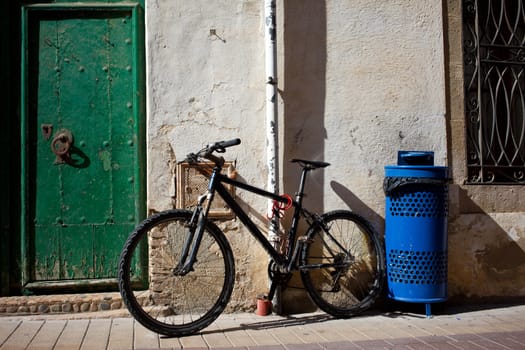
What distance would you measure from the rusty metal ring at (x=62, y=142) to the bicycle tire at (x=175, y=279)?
3.28 ft

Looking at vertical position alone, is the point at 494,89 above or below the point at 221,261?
above

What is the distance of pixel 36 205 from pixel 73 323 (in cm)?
105

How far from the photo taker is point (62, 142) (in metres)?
4.93

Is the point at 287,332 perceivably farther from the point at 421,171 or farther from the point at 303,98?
the point at 303,98

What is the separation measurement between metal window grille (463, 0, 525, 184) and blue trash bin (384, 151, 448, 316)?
873mm

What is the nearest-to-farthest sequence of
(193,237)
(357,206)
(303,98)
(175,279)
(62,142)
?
(193,237) → (175,279) → (62,142) → (303,98) → (357,206)

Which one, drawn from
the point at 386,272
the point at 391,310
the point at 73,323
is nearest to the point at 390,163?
the point at 386,272

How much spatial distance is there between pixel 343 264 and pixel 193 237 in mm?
1401

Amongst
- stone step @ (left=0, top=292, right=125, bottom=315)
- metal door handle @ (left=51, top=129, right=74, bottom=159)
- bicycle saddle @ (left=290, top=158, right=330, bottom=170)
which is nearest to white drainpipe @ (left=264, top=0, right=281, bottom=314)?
bicycle saddle @ (left=290, top=158, right=330, bottom=170)

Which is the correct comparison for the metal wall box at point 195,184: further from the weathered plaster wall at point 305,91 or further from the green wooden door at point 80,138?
the green wooden door at point 80,138

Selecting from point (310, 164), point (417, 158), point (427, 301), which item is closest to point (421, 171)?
point (417, 158)

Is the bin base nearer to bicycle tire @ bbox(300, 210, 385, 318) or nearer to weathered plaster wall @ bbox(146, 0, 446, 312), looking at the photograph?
bicycle tire @ bbox(300, 210, 385, 318)

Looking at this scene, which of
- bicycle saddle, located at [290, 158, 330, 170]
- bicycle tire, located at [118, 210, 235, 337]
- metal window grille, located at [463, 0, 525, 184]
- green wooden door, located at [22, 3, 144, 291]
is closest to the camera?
bicycle tire, located at [118, 210, 235, 337]

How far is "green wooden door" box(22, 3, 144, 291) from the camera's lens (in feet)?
16.1
